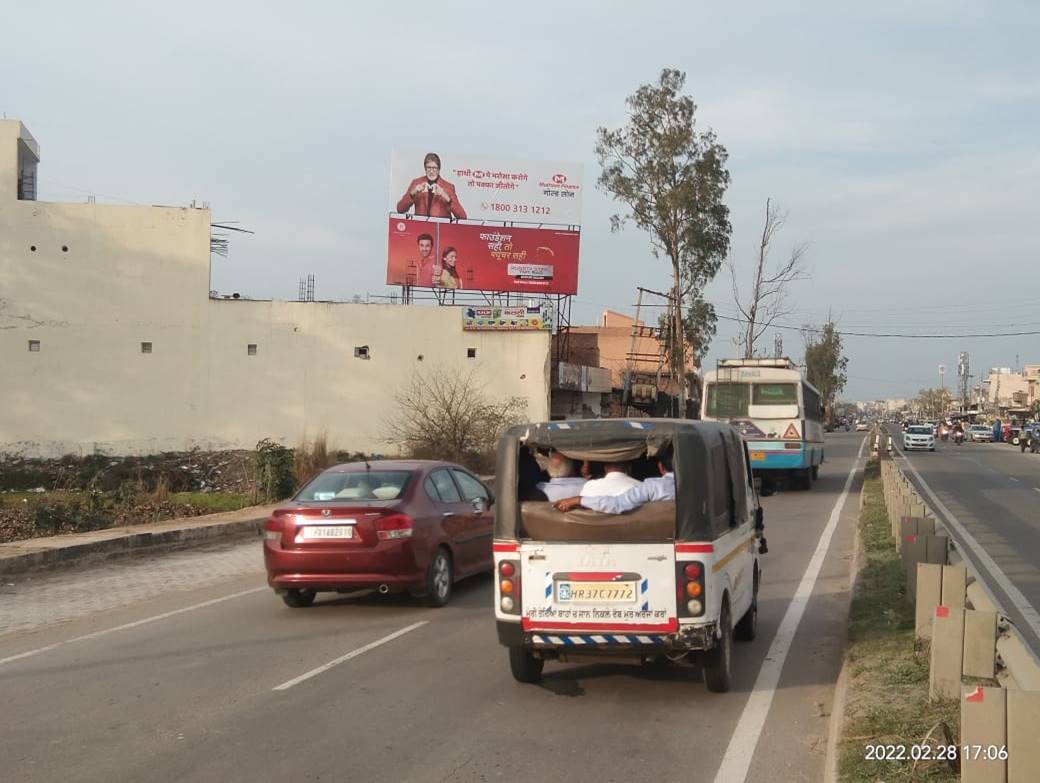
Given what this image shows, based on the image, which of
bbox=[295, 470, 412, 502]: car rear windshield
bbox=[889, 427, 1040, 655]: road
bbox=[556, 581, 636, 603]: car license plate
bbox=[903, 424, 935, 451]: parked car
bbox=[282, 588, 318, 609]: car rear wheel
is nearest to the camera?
bbox=[556, 581, 636, 603]: car license plate

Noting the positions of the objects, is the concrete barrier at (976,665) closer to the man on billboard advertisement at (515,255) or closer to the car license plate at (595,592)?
the car license plate at (595,592)

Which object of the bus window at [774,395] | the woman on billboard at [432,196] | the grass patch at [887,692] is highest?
the woman on billboard at [432,196]

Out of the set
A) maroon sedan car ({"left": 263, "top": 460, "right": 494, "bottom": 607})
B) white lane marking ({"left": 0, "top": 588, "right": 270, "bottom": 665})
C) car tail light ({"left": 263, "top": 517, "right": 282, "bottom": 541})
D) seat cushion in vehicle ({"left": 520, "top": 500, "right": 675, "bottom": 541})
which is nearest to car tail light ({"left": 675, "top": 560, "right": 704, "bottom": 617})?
seat cushion in vehicle ({"left": 520, "top": 500, "right": 675, "bottom": 541})

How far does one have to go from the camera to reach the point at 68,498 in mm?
22734

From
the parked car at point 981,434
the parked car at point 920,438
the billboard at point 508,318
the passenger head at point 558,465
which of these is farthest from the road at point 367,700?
the parked car at point 981,434

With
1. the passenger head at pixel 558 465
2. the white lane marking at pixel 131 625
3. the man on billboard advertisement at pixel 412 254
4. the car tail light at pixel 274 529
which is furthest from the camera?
the man on billboard advertisement at pixel 412 254

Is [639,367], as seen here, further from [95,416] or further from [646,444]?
[646,444]

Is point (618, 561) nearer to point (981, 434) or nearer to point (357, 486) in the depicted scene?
point (357, 486)

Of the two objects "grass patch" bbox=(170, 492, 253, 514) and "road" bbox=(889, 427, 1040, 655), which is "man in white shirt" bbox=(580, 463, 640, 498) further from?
"grass patch" bbox=(170, 492, 253, 514)

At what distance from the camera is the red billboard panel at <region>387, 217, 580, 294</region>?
4253 cm

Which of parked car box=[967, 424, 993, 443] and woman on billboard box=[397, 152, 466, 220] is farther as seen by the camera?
parked car box=[967, 424, 993, 443]
